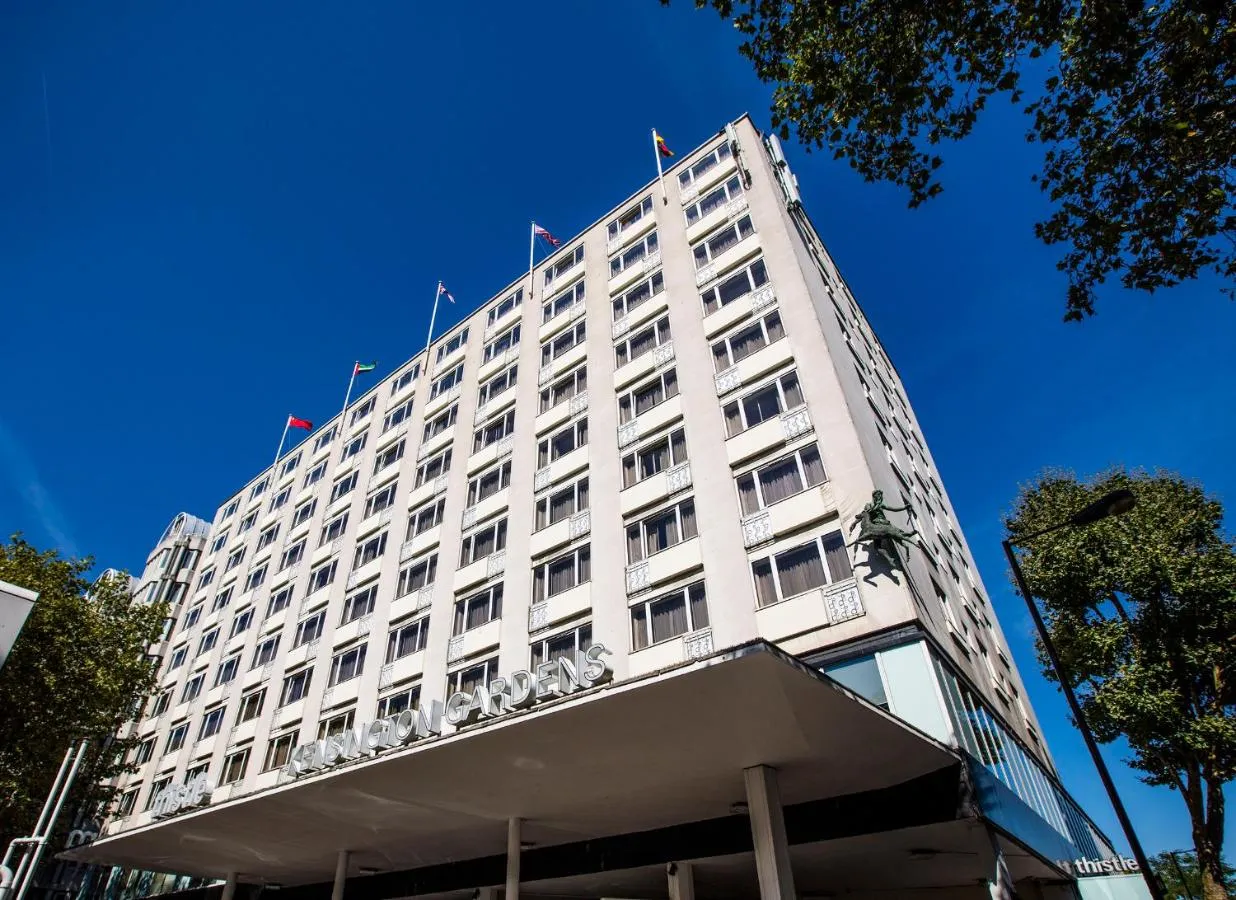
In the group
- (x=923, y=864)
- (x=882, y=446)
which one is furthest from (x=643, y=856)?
(x=882, y=446)

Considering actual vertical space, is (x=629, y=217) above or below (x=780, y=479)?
above

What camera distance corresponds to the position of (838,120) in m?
11.2

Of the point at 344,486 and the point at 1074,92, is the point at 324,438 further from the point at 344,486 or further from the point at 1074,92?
the point at 1074,92

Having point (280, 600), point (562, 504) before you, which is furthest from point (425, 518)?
point (280, 600)

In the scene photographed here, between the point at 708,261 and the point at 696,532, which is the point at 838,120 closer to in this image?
the point at 696,532

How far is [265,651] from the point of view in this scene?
113 ft

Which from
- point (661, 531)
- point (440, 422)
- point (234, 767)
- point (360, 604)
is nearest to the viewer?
point (661, 531)

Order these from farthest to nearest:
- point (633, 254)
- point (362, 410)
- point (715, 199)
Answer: point (362, 410) < point (633, 254) < point (715, 199)

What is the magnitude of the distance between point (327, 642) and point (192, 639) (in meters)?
17.0

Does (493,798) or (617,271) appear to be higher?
(617,271)

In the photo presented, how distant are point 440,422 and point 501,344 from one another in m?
5.05

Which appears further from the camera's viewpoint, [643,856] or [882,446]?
[882,446]

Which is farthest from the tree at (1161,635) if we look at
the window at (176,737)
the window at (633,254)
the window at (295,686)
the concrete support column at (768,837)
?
the window at (176,737)

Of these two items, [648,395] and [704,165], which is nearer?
[648,395]
